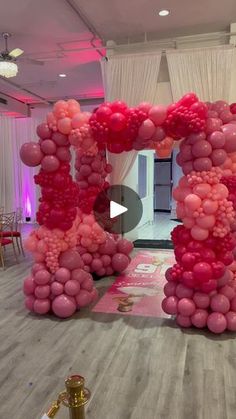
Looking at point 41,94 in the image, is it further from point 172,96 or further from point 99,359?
point 99,359

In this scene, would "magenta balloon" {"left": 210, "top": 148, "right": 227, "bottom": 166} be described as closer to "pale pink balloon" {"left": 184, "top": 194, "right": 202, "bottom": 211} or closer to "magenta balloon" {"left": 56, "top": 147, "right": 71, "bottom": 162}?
"pale pink balloon" {"left": 184, "top": 194, "right": 202, "bottom": 211}

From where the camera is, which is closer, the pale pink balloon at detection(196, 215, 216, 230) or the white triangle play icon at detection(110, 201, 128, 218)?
the pale pink balloon at detection(196, 215, 216, 230)

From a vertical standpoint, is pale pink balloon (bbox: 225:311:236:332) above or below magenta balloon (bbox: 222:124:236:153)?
below

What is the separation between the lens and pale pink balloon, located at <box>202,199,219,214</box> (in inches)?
117

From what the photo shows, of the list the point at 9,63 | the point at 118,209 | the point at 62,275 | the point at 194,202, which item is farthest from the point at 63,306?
the point at 9,63

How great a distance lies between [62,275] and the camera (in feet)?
11.4

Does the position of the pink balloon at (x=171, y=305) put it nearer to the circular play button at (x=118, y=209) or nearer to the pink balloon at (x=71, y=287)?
the pink balloon at (x=71, y=287)

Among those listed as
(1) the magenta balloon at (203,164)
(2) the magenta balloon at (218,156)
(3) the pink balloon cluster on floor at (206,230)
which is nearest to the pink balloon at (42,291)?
(3) the pink balloon cluster on floor at (206,230)

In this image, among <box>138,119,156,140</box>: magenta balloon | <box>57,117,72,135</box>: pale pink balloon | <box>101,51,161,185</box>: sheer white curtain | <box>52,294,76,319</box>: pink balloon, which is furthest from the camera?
<box>101,51,161,185</box>: sheer white curtain

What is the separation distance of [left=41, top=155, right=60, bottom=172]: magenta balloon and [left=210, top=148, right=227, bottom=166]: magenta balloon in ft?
5.07

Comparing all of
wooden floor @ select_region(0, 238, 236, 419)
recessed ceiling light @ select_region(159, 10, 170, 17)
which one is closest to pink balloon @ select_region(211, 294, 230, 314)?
wooden floor @ select_region(0, 238, 236, 419)

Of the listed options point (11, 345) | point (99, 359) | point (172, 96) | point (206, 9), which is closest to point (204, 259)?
point (99, 359)

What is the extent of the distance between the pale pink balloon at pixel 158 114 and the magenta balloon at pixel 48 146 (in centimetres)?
104

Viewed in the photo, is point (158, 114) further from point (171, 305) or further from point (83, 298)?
point (83, 298)
